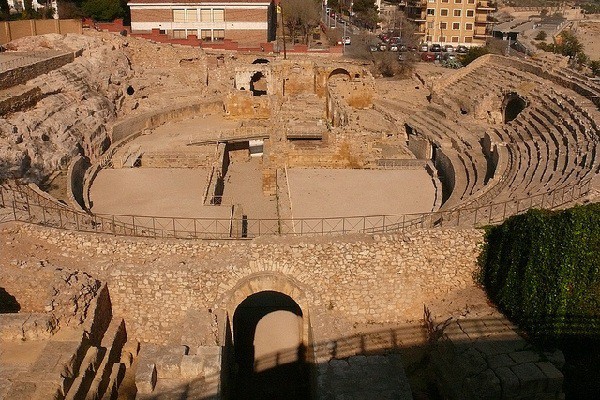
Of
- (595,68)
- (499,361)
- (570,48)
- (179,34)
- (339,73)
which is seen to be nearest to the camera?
(499,361)

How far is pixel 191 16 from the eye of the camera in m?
41.1

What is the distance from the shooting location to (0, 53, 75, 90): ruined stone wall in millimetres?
24981

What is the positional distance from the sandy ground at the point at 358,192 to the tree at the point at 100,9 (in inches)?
1008

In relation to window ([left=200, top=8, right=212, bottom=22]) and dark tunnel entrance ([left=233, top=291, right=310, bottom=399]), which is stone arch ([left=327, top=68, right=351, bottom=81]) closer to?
window ([left=200, top=8, right=212, bottom=22])

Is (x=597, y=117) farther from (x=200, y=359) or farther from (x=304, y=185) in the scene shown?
(x=200, y=359)

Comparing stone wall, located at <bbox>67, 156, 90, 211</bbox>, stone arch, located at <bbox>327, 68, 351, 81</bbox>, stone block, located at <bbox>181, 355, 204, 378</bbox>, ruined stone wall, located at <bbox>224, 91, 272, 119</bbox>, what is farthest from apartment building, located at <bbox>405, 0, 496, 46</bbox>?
stone block, located at <bbox>181, 355, 204, 378</bbox>

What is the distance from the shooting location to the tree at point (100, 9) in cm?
4088

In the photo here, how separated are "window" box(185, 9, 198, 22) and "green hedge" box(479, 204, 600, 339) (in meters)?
34.1

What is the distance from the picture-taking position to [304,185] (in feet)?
69.6

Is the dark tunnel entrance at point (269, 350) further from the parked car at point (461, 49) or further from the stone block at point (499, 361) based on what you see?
the parked car at point (461, 49)

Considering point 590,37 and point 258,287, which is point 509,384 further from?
point 590,37

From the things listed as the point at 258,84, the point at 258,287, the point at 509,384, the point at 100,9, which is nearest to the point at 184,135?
the point at 258,84

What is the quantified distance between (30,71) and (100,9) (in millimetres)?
15978

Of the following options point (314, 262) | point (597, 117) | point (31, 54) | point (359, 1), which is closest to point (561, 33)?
point (359, 1)
